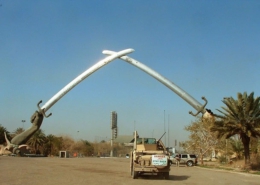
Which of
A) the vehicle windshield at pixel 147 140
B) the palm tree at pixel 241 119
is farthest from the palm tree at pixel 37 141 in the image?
the vehicle windshield at pixel 147 140

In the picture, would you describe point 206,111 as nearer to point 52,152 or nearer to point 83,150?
point 52,152

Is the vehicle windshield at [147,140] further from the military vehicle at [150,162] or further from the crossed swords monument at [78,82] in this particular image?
the crossed swords monument at [78,82]

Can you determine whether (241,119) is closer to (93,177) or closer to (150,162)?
(150,162)

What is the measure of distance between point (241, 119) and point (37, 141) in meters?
52.3

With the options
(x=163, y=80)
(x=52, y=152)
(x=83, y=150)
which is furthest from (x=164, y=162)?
(x=83, y=150)

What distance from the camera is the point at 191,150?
4438 cm

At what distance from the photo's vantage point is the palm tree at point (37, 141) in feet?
227

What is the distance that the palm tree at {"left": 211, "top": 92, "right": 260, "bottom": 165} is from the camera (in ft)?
84.3

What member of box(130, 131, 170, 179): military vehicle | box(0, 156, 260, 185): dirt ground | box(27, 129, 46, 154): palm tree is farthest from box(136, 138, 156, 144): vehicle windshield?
box(27, 129, 46, 154): palm tree

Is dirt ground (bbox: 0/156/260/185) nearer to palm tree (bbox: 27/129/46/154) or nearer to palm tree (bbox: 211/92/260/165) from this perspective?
palm tree (bbox: 211/92/260/165)

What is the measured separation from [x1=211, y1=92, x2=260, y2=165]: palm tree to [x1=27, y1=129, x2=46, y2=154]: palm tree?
1968 inches

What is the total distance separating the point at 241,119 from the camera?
2603 centimetres

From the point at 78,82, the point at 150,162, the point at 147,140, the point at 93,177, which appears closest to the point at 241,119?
the point at 147,140

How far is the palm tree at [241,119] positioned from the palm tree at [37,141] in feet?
164
